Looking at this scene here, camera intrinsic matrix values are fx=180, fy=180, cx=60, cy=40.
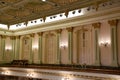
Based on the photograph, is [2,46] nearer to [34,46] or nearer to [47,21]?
[34,46]

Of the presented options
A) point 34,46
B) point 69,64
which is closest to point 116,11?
point 69,64

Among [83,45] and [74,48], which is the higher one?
[83,45]

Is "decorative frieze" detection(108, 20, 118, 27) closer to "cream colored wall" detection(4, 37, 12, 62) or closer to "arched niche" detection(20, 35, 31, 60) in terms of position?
"arched niche" detection(20, 35, 31, 60)

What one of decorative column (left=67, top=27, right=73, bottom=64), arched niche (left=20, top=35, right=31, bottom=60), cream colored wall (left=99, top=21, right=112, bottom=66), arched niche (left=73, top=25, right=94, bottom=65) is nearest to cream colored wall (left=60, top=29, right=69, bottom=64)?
decorative column (left=67, top=27, right=73, bottom=64)

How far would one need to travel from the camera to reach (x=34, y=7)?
1091cm

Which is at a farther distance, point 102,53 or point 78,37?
point 78,37

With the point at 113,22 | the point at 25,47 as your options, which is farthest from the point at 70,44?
the point at 25,47

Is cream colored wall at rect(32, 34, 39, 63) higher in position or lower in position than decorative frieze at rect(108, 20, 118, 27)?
lower

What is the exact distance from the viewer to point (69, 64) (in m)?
11.5

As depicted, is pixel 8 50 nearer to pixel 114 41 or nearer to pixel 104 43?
pixel 104 43

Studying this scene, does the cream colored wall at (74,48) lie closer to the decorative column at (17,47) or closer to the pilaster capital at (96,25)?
the pilaster capital at (96,25)

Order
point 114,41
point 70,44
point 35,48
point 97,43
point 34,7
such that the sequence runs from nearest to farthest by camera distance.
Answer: point 114,41 → point 97,43 → point 34,7 → point 70,44 → point 35,48

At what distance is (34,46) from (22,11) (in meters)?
3.30

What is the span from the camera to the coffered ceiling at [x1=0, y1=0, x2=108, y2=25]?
9.91 metres
